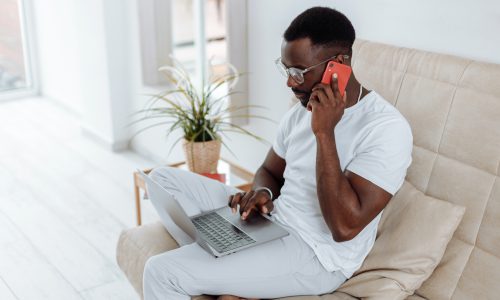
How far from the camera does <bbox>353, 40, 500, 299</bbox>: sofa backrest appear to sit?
176cm

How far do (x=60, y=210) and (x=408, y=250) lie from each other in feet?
6.76

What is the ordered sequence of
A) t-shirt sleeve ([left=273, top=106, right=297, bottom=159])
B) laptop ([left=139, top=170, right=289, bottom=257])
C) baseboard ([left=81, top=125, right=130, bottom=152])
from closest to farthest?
1. laptop ([left=139, top=170, right=289, bottom=257])
2. t-shirt sleeve ([left=273, top=106, right=297, bottom=159])
3. baseboard ([left=81, top=125, right=130, bottom=152])

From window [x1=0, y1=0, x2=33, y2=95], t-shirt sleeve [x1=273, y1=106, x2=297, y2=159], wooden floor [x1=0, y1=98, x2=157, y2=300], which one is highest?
t-shirt sleeve [x1=273, y1=106, x2=297, y2=159]

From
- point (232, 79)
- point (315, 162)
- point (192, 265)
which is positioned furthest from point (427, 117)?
point (232, 79)

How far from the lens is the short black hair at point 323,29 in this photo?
179 cm

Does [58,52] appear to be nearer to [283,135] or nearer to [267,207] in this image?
[283,135]

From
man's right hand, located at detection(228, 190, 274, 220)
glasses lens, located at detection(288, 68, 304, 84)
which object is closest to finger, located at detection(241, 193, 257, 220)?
man's right hand, located at detection(228, 190, 274, 220)

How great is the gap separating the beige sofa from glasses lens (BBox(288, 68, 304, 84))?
13.8 inches

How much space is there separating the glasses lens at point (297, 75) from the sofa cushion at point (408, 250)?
1.56 feet

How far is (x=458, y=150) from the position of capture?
1827mm

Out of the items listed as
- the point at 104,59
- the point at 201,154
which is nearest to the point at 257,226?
the point at 201,154

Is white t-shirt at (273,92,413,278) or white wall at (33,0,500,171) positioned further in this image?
white wall at (33,0,500,171)

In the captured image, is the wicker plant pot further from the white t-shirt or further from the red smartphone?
the red smartphone

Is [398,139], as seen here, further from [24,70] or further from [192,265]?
[24,70]
